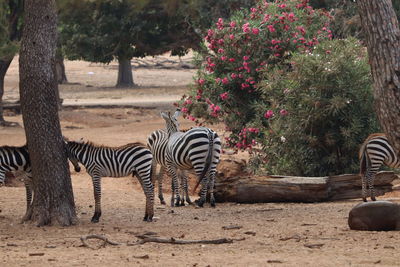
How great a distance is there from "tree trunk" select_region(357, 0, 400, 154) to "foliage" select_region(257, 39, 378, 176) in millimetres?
7201

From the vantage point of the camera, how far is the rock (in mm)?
11992

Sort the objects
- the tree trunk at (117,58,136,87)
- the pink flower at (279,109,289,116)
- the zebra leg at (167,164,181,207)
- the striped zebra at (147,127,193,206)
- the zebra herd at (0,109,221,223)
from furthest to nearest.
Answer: the tree trunk at (117,58,136,87) < the pink flower at (279,109,289,116) < the striped zebra at (147,127,193,206) < the zebra leg at (167,164,181,207) < the zebra herd at (0,109,221,223)

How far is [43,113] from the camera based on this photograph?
1356 cm

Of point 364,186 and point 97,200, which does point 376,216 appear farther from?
point 97,200

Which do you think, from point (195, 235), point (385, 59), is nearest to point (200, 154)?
point (195, 235)

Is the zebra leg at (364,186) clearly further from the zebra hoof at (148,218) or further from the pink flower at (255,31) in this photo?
the pink flower at (255,31)

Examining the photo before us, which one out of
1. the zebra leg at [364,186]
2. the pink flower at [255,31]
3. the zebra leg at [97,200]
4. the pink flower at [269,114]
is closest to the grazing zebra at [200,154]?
the zebra leg at [97,200]

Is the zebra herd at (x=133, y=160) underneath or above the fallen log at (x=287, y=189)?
above

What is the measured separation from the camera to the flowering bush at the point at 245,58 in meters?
20.9

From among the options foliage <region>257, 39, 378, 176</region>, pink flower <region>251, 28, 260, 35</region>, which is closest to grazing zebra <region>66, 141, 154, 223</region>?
foliage <region>257, 39, 378, 176</region>

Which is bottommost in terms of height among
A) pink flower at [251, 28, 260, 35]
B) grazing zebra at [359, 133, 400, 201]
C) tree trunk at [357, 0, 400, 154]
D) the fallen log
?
the fallen log

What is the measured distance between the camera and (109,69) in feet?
195

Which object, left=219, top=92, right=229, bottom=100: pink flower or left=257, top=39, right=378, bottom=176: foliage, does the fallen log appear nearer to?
left=257, top=39, right=378, bottom=176: foliage

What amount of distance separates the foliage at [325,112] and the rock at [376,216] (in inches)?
197
